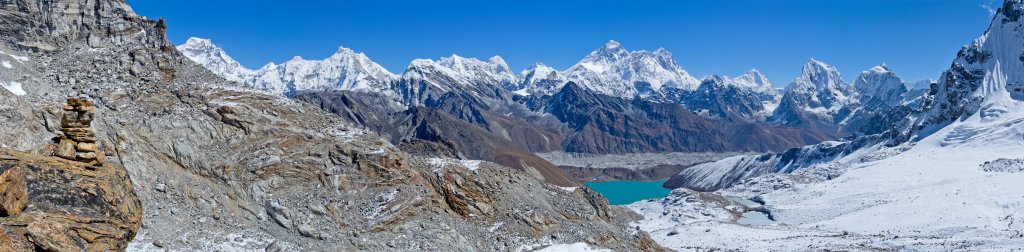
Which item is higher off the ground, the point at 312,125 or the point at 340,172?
the point at 312,125

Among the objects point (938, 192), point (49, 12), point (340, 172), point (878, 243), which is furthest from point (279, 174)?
point (938, 192)

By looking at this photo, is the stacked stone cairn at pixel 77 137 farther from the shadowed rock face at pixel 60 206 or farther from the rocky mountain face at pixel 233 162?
the rocky mountain face at pixel 233 162

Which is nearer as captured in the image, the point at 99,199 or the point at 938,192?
→ the point at 99,199

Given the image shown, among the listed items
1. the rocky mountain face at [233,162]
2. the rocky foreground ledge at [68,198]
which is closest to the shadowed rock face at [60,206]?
the rocky foreground ledge at [68,198]

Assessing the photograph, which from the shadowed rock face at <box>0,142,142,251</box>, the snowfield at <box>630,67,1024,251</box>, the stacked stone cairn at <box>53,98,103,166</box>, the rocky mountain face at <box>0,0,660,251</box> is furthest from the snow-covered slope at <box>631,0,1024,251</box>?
the shadowed rock face at <box>0,142,142,251</box>

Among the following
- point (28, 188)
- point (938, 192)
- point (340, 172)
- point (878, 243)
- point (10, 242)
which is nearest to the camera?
point (10, 242)

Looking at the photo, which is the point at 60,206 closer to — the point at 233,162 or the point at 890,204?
the point at 233,162

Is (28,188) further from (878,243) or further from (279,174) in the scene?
(878,243)
